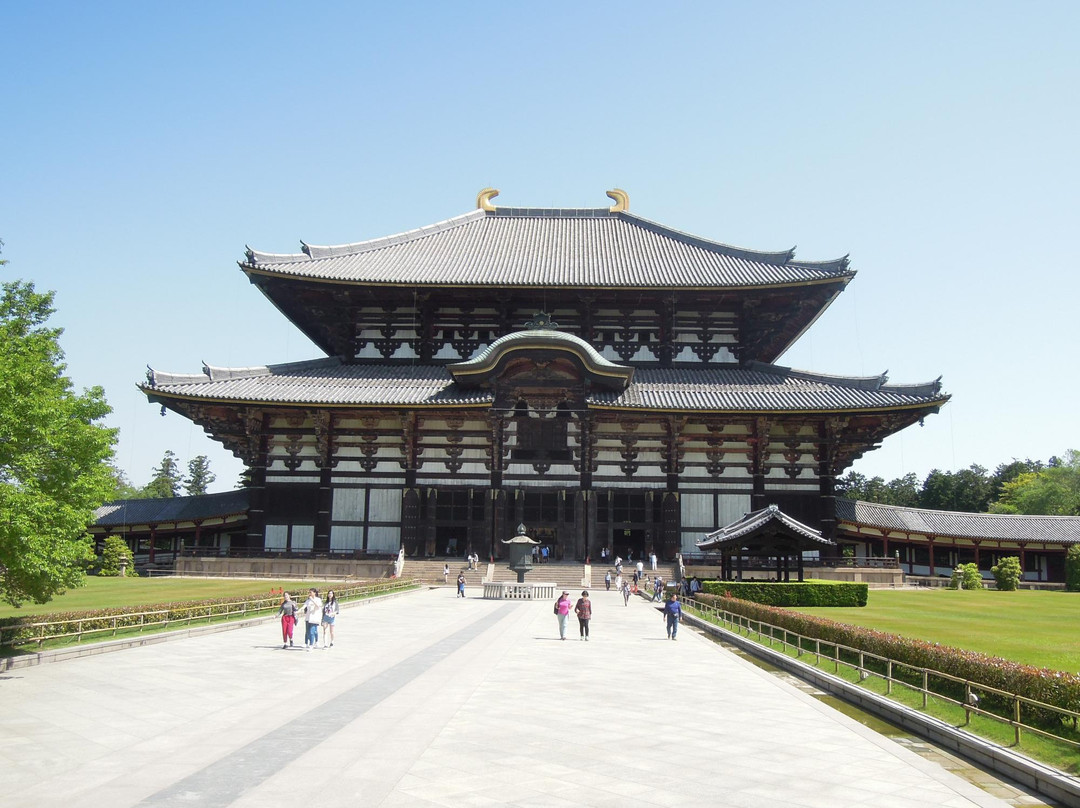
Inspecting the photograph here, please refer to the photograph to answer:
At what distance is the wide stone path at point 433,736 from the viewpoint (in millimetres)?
8781

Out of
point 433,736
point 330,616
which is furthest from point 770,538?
point 433,736

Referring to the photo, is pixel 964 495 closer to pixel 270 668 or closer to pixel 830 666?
pixel 830 666

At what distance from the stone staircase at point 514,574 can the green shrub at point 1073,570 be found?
82.2 ft

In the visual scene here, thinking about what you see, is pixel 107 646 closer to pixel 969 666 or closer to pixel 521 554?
pixel 969 666

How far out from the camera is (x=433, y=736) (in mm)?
11039

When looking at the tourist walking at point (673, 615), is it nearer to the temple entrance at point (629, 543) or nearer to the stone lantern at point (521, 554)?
the stone lantern at point (521, 554)

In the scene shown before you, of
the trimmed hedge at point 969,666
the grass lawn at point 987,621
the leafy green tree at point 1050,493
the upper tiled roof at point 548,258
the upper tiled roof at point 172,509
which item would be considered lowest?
the grass lawn at point 987,621

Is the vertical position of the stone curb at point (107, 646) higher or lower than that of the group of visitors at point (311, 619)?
lower

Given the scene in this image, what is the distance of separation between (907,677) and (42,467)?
1794 cm

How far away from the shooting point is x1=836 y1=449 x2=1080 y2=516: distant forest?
82.7 m

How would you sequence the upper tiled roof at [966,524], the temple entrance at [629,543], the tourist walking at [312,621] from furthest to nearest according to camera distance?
the upper tiled roof at [966,524] → the temple entrance at [629,543] → the tourist walking at [312,621]

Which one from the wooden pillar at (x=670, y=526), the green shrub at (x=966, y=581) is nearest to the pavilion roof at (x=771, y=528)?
the wooden pillar at (x=670, y=526)

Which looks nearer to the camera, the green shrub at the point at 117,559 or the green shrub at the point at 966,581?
the green shrub at the point at 117,559

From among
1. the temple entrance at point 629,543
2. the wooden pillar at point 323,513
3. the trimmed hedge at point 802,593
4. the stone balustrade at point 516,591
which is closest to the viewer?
the trimmed hedge at point 802,593
